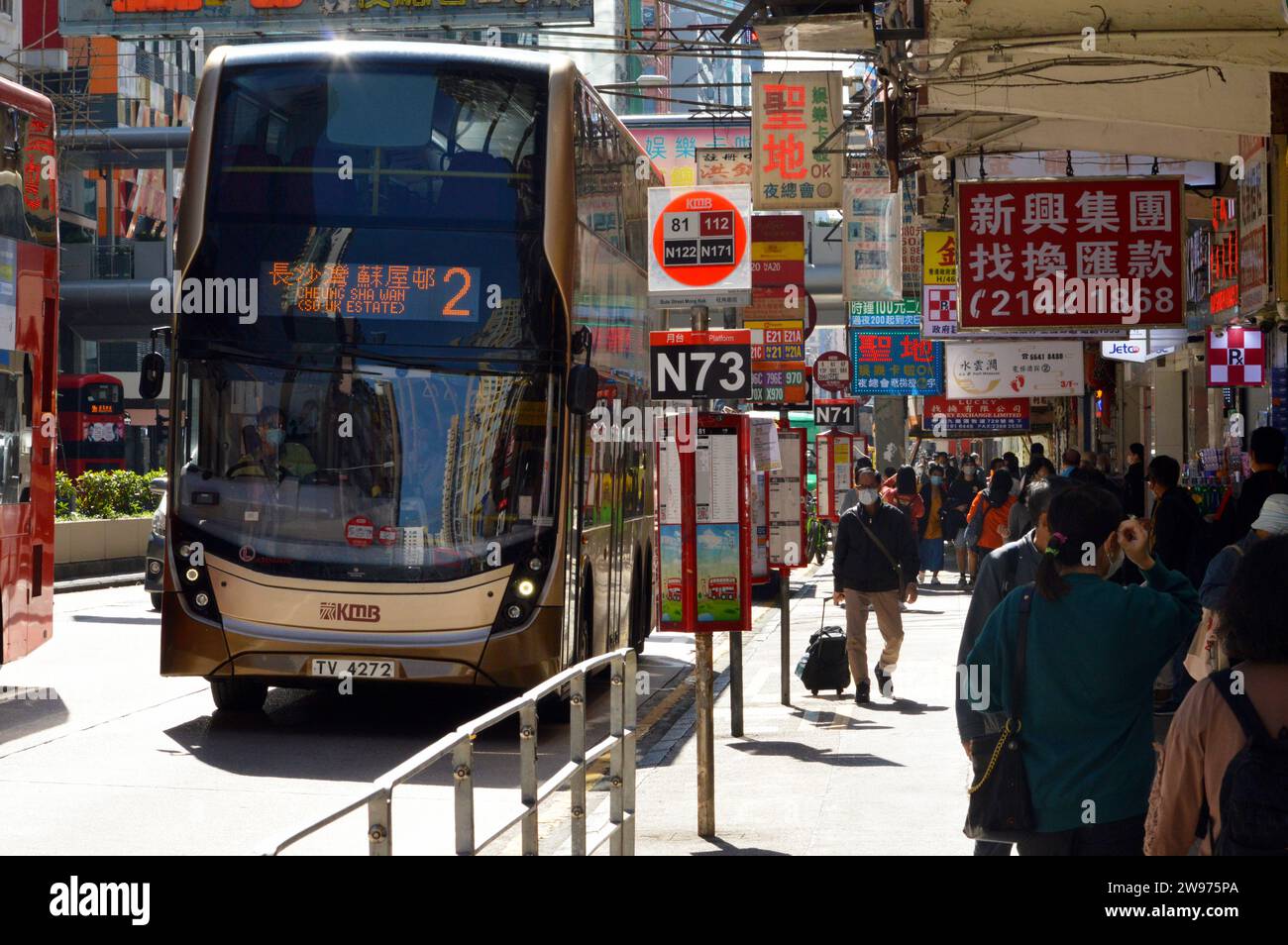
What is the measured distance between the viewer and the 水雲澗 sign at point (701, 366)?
9.51m

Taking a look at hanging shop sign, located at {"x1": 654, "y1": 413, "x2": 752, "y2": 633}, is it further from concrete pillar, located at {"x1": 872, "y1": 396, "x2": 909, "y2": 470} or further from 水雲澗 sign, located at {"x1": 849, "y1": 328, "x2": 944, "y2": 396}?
concrete pillar, located at {"x1": 872, "y1": 396, "x2": 909, "y2": 470}

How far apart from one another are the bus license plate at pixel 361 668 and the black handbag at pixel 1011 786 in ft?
22.9

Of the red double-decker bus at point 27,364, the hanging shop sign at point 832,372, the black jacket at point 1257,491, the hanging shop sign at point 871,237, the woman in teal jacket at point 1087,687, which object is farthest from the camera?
the hanging shop sign at point 832,372

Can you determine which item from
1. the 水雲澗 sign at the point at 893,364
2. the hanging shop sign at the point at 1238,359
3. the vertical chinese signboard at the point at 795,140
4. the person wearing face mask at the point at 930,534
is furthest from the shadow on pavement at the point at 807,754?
the 水雲澗 sign at the point at 893,364

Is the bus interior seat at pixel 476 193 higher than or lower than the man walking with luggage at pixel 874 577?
higher

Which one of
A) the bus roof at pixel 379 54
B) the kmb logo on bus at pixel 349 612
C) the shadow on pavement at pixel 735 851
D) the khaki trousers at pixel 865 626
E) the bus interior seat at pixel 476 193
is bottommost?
the shadow on pavement at pixel 735 851

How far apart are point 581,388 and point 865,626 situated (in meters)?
3.95

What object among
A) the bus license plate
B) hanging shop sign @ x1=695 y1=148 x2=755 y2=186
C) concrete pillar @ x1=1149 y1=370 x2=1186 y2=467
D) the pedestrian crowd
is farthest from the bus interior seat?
concrete pillar @ x1=1149 y1=370 x2=1186 y2=467

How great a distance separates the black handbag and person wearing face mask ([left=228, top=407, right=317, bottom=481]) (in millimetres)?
7291

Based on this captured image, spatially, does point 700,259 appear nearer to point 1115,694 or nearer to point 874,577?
point 874,577

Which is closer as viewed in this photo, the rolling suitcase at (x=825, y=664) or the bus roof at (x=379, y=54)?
the bus roof at (x=379, y=54)

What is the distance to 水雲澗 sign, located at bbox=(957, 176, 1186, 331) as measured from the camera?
14.4 metres

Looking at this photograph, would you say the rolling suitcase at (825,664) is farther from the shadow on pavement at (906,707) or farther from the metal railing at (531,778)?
the metal railing at (531,778)

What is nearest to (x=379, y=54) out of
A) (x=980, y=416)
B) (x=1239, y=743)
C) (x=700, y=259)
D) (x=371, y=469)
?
(x=371, y=469)
